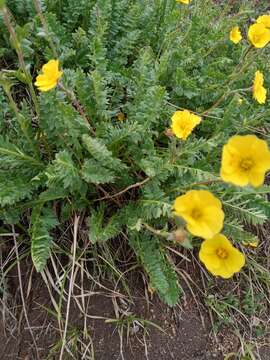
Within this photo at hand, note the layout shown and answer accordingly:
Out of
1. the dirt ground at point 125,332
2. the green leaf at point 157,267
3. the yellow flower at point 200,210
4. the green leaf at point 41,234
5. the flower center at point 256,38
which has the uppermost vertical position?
the flower center at point 256,38

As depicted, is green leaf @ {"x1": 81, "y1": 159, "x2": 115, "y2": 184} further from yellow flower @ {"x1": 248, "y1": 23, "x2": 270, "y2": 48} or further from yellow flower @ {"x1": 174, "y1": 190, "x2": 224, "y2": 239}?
yellow flower @ {"x1": 248, "y1": 23, "x2": 270, "y2": 48}

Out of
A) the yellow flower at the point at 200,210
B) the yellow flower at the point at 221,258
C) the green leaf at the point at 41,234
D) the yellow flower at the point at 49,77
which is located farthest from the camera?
the green leaf at the point at 41,234

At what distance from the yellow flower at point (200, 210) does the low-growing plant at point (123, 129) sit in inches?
0.9

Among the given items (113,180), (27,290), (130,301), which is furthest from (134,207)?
(27,290)

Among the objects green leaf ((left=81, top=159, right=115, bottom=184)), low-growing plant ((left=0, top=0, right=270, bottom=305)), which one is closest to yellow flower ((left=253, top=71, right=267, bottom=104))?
low-growing plant ((left=0, top=0, right=270, bottom=305))

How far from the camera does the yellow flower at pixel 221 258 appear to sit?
1.45 meters

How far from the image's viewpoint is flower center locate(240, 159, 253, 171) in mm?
1311

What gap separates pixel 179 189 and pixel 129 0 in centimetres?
118

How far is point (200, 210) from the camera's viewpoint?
52.0 inches

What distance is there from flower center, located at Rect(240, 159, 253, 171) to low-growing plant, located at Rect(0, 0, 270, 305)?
0.02 m

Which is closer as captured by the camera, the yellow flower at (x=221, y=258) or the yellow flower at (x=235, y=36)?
the yellow flower at (x=221, y=258)

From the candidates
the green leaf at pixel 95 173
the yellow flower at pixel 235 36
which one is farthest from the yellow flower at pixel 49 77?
the yellow flower at pixel 235 36

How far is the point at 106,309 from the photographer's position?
196cm

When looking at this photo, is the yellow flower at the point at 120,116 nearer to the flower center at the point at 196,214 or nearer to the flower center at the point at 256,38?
the flower center at the point at 256,38
